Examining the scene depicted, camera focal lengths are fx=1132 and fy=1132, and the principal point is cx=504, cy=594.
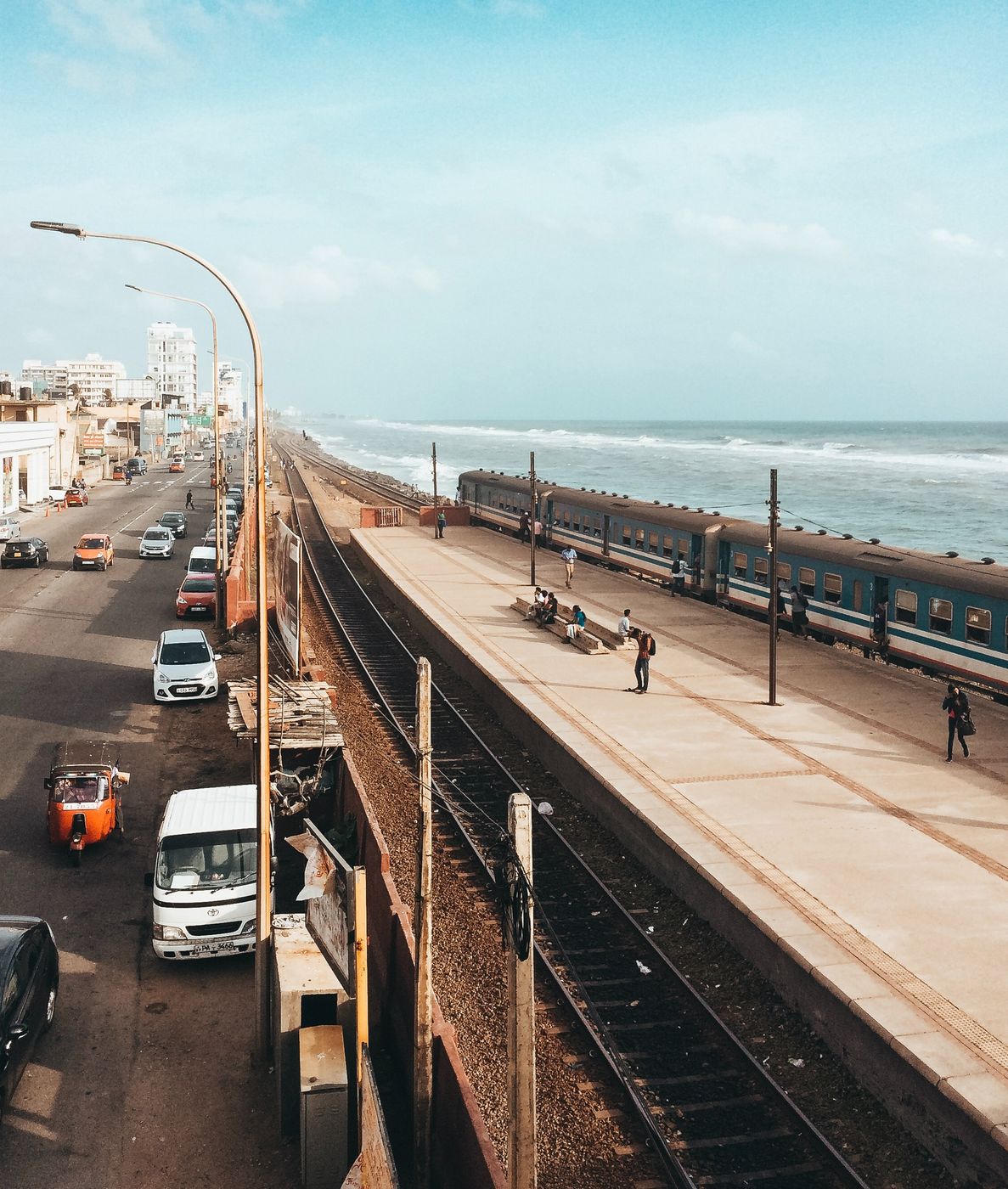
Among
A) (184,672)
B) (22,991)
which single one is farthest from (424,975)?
(184,672)

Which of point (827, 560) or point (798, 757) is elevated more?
point (827, 560)

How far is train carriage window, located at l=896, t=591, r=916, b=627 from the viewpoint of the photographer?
89.1 ft

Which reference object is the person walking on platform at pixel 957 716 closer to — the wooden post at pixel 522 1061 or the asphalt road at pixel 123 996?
the asphalt road at pixel 123 996

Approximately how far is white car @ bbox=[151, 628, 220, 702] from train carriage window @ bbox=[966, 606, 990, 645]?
1722 centimetres

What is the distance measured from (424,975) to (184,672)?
17982mm

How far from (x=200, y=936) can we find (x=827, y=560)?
21.3 m

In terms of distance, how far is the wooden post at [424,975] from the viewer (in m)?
9.95

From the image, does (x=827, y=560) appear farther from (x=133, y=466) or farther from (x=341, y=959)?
(x=133, y=466)

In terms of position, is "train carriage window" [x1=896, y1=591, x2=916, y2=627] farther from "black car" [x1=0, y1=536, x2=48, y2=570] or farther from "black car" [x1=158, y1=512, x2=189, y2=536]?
"black car" [x1=158, y1=512, x2=189, y2=536]

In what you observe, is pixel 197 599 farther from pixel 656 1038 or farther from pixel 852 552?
pixel 656 1038

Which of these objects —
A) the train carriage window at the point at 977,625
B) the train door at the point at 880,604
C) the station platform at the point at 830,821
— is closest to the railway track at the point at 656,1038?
the station platform at the point at 830,821

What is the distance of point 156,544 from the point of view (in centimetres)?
5147

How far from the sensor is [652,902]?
52.1ft

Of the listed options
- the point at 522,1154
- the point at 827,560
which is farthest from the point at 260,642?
the point at 827,560
